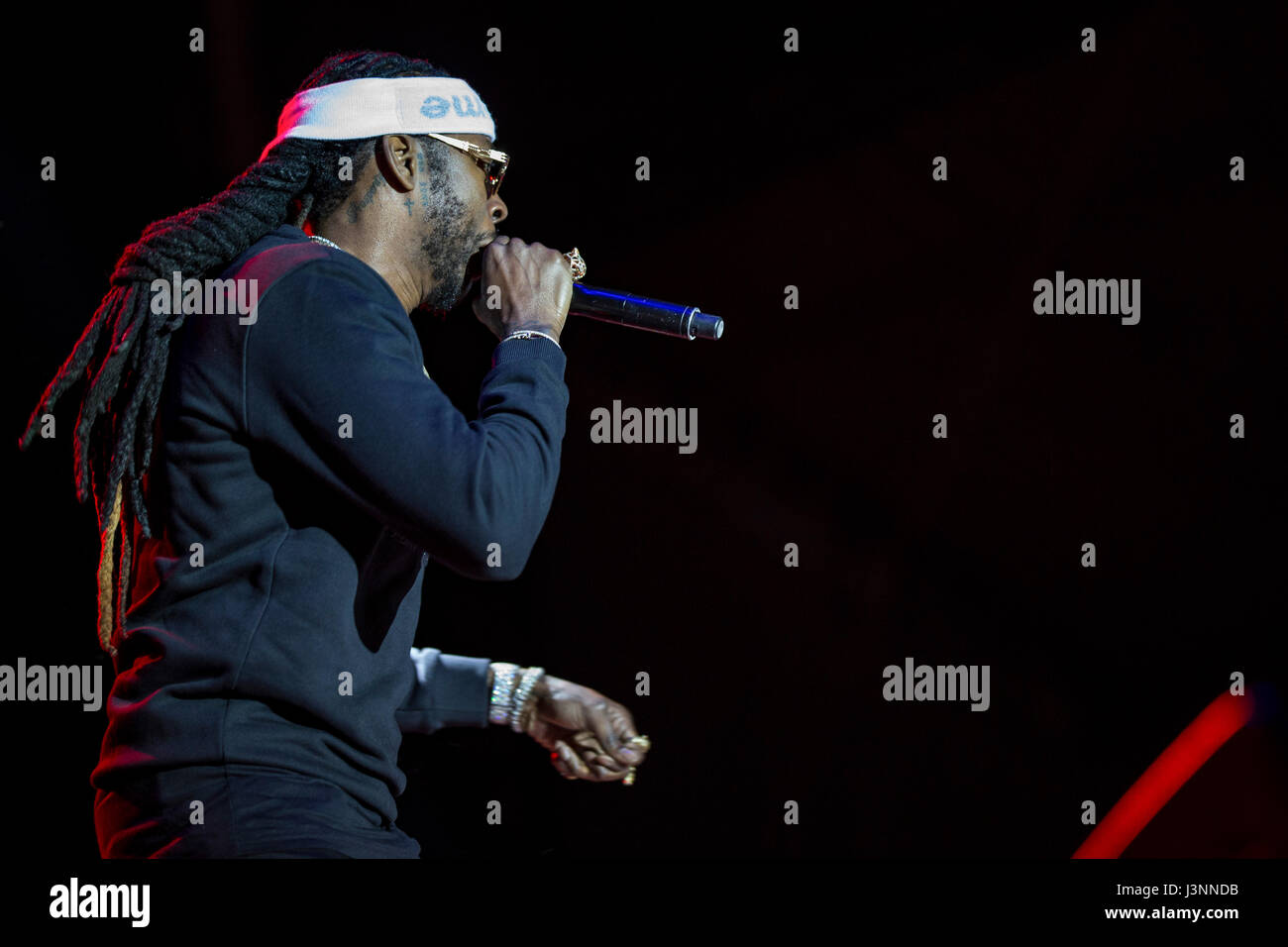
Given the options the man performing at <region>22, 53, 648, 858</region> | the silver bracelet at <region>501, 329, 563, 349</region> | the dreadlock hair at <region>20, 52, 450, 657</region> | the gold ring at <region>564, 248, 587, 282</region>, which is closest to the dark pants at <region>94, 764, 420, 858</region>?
the man performing at <region>22, 53, 648, 858</region>

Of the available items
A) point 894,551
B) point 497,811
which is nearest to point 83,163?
point 497,811

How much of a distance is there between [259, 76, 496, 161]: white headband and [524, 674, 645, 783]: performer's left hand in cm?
93

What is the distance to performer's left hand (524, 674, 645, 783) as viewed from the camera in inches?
68.0

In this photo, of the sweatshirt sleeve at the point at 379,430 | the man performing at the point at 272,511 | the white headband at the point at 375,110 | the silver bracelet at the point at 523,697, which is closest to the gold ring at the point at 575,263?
the man performing at the point at 272,511

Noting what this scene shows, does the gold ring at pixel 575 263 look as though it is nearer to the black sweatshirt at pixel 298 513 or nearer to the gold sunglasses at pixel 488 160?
the gold sunglasses at pixel 488 160

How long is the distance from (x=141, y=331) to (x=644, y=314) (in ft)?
2.63

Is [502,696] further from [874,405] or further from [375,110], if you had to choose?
[874,405]

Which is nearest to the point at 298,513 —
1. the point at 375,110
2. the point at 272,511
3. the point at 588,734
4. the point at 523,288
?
the point at 272,511

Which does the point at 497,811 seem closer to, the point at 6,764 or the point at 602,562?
the point at 602,562

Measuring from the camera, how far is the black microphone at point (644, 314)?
73.3 inches

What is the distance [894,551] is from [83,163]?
2414 mm

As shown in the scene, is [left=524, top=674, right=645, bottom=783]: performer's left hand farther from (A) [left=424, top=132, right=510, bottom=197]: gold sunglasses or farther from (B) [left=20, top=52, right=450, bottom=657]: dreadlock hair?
(A) [left=424, top=132, right=510, bottom=197]: gold sunglasses

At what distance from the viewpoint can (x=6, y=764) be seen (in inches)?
103

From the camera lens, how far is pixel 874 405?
3.21 metres
